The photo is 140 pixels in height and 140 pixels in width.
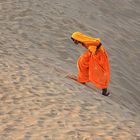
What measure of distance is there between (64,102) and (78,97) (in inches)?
21.7

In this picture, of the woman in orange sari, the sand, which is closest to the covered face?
the woman in orange sari

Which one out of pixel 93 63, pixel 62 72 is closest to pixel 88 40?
pixel 93 63

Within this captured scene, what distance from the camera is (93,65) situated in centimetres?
1073

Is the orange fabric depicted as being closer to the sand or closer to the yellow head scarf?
the yellow head scarf

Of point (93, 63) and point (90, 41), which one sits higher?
point (90, 41)

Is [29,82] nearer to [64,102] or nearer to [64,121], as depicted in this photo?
[64,102]

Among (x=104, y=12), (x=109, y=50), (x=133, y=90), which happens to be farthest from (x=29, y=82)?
(x=104, y=12)

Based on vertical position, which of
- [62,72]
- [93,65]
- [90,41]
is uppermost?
[90,41]

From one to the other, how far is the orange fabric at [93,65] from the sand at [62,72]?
1.42ft

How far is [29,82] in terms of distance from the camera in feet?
33.4

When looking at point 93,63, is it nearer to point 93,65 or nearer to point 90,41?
point 93,65

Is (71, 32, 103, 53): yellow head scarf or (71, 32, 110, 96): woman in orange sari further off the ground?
(71, 32, 103, 53): yellow head scarf

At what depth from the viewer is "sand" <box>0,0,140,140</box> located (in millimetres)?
8367

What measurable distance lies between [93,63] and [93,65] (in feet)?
0.18
